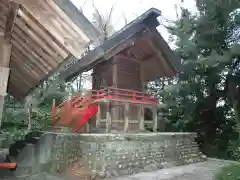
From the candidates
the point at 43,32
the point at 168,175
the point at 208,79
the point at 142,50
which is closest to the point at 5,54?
the point at 43,32

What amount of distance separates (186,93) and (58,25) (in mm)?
12703

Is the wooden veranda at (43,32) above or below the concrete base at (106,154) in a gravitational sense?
above

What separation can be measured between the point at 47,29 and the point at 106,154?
555 cm

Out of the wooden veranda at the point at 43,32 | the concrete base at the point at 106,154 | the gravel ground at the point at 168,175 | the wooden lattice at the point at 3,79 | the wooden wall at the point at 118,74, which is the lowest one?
the gravel ground at the point at 168,175

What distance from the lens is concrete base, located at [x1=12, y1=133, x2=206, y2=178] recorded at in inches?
309

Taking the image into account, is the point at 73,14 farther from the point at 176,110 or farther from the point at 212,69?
the point at 176,110

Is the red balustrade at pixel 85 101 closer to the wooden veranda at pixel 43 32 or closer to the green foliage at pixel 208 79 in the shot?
the green foliage at pixel 208 79

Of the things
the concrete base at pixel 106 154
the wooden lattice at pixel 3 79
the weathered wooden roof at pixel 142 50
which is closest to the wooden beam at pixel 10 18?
the wooden lattice at pixel 3 79

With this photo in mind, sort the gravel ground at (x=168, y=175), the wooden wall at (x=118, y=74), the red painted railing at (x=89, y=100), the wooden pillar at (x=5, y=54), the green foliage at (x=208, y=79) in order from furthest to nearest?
the green foliage at (x=208, y=79)
the wooden wall at (x=118, y=74)
the red painted railing at (x=89, y=100)
the gravel ground at (x=168, y=175)
the wooden pillar at (x=5, y=54)

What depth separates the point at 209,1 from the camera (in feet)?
40.9

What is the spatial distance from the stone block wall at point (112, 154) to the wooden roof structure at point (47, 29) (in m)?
4.08

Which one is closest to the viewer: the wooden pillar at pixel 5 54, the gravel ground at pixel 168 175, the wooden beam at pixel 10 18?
the wooden beam at pixel 10 18

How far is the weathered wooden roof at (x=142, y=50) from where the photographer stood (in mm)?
9922

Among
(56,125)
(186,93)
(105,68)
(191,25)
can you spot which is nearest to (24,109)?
(56,125)
